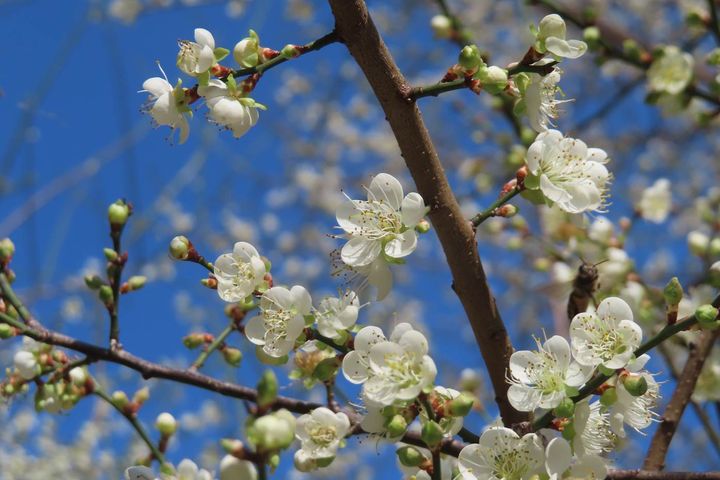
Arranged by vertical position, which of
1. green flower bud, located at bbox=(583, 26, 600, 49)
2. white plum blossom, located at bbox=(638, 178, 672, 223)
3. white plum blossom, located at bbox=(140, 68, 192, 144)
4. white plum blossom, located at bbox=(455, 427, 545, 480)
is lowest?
white plum blossom, located at bbox=(455, 427, 545, 480)

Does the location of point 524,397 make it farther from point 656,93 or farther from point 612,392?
point 656,93

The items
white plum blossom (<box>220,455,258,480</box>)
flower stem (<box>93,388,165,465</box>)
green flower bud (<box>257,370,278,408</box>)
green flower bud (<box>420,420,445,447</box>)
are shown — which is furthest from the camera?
flower stem (<box>93,388,165,465</box>)

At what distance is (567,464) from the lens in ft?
4.12

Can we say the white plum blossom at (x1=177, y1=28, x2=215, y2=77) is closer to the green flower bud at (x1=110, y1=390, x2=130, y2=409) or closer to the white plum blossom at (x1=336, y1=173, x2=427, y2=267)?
the white plum blossom at (x1=336, y1=173, x2=427, y2=267)

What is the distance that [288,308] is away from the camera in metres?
1.40

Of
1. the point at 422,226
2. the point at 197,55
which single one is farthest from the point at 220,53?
the point at 422,226

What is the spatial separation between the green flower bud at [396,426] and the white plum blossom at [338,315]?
19 centimetres

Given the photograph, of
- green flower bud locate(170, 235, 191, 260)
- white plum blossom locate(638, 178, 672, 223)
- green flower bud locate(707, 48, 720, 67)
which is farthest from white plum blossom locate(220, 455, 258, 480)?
white plum blossom locate(638, 178, 672, 223)

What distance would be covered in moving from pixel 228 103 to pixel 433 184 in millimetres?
385

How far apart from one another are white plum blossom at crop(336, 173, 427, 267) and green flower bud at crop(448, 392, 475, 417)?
27 cm

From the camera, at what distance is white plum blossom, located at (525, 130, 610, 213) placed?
57.4 inches

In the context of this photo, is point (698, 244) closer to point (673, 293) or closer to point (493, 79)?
point (673, 293)

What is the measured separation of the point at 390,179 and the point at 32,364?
90 cm

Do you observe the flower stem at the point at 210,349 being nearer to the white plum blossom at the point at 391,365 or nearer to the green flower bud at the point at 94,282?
the green flower bud at the point at 94,282
